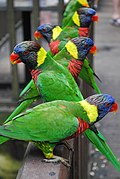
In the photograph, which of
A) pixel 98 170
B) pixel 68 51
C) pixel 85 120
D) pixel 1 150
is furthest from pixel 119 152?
pixel 85 120

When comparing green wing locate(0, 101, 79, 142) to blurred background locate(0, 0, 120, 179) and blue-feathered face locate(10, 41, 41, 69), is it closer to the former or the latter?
blue-feathered face locate(10, 41, 41, 69)

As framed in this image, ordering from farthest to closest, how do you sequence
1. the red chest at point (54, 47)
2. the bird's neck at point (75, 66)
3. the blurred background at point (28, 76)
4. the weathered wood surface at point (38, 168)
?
the blurred background at point (28, 76)
the red chest at point (54, 47)
the bird's neck at point (75, 66)
the weathered wood surface at point (38, 168)

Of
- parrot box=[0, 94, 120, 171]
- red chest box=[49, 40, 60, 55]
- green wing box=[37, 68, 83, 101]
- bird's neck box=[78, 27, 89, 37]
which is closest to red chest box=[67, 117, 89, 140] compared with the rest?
parrot box=[0, 94, 120, 171]

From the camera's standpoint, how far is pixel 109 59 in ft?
16.5

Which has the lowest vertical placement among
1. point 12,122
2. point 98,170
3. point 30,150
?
point 98,170

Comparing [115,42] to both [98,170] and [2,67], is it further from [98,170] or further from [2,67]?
[98,170]

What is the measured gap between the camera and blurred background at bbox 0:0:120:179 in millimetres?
3109

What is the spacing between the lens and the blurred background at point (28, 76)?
3109 millimetres

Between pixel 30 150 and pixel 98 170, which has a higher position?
pixel 30 150

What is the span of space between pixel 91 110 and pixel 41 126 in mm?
152

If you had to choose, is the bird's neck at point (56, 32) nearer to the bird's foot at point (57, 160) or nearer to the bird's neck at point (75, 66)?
the bird's neck at point (75, 66)

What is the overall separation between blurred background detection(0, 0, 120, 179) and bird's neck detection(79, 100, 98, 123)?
43.4 inches

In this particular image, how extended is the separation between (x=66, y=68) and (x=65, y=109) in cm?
47

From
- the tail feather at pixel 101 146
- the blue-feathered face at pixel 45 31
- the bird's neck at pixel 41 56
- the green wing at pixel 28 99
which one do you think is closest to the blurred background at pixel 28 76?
the blue-feathered face at pixel 45 31
